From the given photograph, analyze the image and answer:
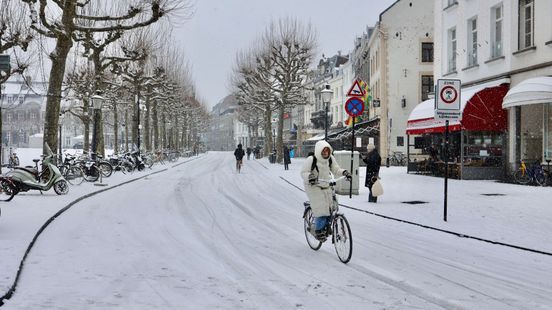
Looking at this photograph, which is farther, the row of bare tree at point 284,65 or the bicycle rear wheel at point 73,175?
the row of bare tree at point 284,65

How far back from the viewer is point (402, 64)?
4141 cm

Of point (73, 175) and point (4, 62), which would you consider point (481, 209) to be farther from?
point (73, 175)

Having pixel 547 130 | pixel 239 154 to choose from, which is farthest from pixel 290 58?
pixel 547 130

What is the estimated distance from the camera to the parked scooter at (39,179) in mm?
15766

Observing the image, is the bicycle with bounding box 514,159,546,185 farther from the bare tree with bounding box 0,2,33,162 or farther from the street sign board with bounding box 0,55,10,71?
the bare tree with bounding box 0,2,33,162

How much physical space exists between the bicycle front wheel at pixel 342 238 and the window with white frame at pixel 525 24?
15.7 metres

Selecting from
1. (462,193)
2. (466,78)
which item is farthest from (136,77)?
(462,193)

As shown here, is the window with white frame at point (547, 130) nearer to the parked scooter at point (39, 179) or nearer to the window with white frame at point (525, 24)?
the window with white frame at point (525, 24)

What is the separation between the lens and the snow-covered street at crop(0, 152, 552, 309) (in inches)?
218

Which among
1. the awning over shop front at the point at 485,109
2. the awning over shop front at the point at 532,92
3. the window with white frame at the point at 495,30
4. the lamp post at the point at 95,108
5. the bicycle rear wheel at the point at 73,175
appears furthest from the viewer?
the lamp post at the point at 95,108

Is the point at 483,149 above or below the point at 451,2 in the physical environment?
below

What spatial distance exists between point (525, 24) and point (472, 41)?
13.9 ft

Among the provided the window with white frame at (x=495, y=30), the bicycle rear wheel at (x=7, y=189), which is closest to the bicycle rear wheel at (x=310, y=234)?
the bicycle rear wheel at (x=7, y=189)

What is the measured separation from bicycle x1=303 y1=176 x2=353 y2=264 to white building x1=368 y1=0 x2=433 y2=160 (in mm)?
33602
